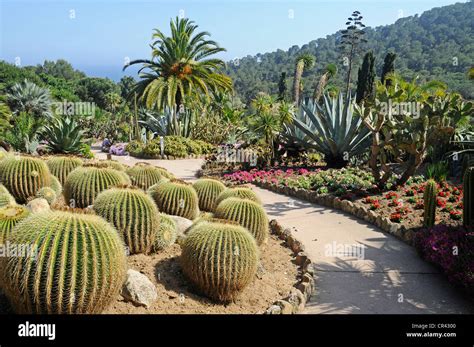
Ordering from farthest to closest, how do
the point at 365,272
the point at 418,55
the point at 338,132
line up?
the point at 418,55
the point at 338,132
the point at 365,272

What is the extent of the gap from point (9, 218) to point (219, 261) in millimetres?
2102

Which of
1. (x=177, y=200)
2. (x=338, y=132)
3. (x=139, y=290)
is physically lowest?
(x=139, y=290)

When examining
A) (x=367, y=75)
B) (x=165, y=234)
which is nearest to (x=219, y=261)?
(x=165, y=234)

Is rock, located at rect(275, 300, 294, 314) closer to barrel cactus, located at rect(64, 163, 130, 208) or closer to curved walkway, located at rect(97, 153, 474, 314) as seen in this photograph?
curved walkway, located at rect(97, 153, 474, 314)

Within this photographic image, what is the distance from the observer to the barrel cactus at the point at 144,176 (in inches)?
312

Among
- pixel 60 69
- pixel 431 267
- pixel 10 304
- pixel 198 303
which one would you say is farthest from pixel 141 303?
pixel 60 69

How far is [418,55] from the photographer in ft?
311

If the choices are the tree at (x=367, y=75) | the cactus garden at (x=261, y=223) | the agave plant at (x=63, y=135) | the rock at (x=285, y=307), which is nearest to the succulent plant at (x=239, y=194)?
the cactus garden at (x=261, y=223)

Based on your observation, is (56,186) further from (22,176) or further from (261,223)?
(261,223)

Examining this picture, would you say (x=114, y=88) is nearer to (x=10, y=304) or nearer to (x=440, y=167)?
(x=440, y=167)

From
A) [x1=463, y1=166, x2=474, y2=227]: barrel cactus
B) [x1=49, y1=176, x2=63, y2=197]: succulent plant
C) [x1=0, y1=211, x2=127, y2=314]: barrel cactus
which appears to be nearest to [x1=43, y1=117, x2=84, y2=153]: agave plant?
[x1=49, y1=176, x2=63, y2=197]: succulent plant

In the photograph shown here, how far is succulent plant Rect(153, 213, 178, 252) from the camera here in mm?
5348

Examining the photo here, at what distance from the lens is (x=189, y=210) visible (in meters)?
6.62

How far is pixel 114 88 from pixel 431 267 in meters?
63.3
